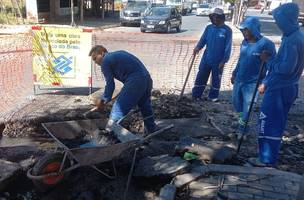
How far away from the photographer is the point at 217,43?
876 centimetres

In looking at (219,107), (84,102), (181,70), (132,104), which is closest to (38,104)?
(84,102)

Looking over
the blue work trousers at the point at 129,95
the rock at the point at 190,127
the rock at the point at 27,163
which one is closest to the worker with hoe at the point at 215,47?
the rock at the point at 190,127

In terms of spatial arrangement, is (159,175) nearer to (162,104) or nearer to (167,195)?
(167,195)

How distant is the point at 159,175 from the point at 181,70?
8.39 metres

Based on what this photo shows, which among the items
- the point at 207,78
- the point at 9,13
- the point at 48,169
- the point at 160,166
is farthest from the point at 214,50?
the point at 9,13

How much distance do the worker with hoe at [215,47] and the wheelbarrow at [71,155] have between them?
4.17 metres

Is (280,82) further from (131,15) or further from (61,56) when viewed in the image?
(131,15)

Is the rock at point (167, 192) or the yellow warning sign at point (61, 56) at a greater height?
the yellow warning sign at point (61, 56)

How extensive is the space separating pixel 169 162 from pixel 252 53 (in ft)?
7.77

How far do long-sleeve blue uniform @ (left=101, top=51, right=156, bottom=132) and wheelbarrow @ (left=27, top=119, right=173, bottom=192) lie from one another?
0.53m

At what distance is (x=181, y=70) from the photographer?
522 inches

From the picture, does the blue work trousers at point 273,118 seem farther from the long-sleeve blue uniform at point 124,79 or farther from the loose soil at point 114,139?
the long-sleeve blue uniform at point 124,79

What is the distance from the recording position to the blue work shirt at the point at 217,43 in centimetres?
873

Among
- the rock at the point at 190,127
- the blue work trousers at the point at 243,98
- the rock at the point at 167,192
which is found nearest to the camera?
the rock at the point at 167,192
